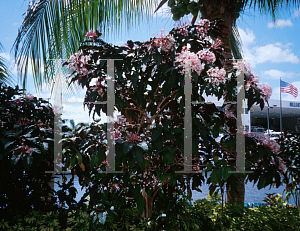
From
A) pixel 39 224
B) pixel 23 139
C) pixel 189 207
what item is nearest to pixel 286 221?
pixel 189 207

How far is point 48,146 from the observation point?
5.18 feet

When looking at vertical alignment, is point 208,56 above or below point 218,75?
above

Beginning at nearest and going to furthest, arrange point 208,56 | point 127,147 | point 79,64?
point 127,147 → point 208,56 → point 79,64

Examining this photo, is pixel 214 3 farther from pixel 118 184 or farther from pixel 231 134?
pixel 118 184

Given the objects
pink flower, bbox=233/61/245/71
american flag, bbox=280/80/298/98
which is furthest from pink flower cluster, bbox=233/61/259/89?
american flag, bbox=280/80/298/98

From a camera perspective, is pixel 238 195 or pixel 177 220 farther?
pixel 238 195

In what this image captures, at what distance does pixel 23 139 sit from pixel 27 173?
19.4 inches

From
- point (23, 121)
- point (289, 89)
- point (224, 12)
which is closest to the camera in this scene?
point (23, 121)

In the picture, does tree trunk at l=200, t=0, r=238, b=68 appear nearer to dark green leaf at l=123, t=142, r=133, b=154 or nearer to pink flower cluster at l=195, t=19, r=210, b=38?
pink flower cluster at l=195, t=19, r=210, b=38

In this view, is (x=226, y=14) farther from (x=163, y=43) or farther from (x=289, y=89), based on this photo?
(x=289, y=89)

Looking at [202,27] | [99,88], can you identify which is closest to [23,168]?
[99,88]

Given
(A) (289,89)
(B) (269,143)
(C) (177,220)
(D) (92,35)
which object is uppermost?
(A) (289,89)

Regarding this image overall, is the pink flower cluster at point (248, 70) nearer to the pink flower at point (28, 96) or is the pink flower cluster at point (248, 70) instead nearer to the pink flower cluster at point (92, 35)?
the pink flower cluster at point (92, 35)

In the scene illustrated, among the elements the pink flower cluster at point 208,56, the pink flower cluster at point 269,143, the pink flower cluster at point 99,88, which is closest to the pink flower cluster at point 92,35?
the pink flower cluster at point 99,88
